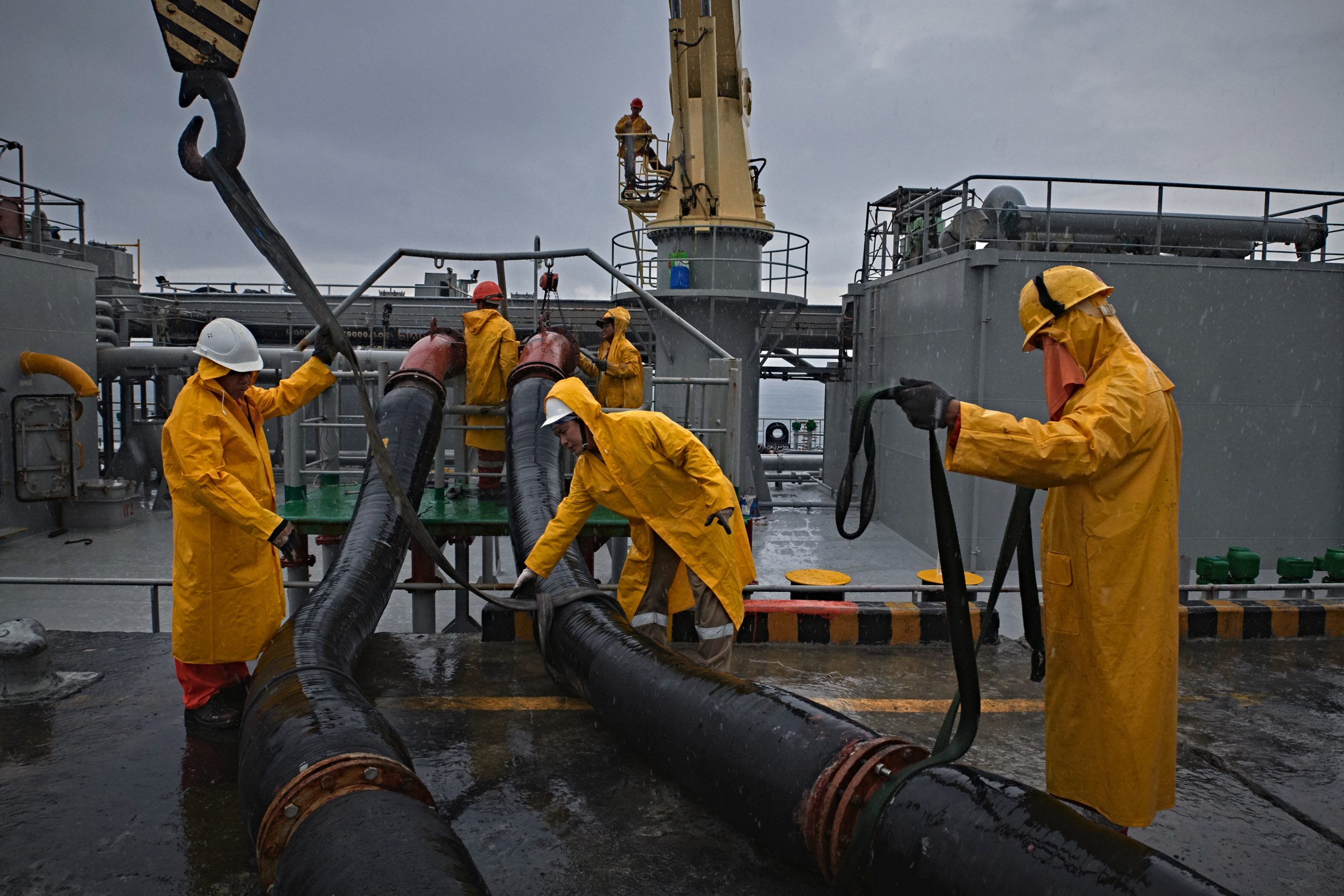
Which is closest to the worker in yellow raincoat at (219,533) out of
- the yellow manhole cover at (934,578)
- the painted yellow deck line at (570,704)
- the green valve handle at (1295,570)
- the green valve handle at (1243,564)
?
the painted yellow deck line at (570,704)

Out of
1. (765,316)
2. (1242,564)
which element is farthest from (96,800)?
(765,316)

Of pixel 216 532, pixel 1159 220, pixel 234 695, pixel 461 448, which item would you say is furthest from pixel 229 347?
pixel 1159 220

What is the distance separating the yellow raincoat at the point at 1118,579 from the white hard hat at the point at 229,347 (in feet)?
9.62

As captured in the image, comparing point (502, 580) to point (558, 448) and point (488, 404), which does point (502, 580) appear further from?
point (558, 448)

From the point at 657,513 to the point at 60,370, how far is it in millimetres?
10991

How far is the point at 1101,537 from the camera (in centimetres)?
261

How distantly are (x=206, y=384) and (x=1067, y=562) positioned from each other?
11.1 feet

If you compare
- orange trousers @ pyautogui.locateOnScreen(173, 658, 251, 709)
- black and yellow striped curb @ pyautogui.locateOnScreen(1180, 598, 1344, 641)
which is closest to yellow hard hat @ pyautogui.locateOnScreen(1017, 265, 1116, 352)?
orange trousers @ pyautogui.locateOnScreen(173, 658, 251, 709)

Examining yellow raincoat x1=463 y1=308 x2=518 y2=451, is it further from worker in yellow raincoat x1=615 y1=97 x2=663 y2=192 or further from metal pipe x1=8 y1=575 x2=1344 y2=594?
worker in yellow raincoat x1=615 y1=97 x2=663 y2=192

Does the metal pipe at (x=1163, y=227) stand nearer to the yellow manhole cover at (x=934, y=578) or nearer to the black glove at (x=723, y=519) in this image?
the yellow manhole cover at (x=934, y=578)

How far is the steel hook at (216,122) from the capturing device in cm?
221

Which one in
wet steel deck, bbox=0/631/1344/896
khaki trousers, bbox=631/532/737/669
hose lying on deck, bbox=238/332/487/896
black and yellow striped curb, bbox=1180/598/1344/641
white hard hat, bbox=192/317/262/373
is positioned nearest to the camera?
hose lying on deck, bbox=238/332/487/896

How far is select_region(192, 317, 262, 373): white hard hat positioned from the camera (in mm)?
3668

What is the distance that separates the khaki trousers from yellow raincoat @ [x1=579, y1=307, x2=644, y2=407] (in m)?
4.82
